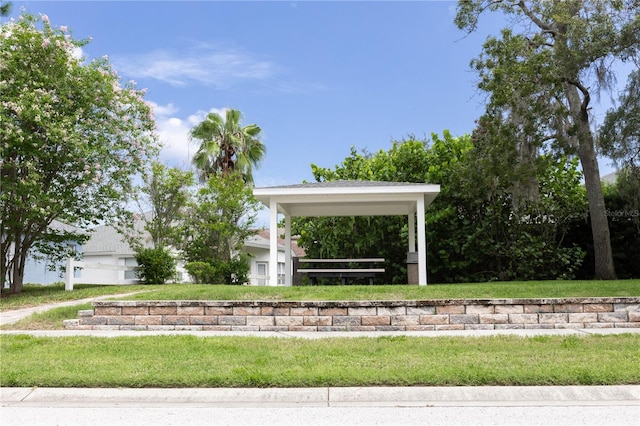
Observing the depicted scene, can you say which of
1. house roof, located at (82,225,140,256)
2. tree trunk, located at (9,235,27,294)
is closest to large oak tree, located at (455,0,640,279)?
tree trunk, located at (9,235,27,294)

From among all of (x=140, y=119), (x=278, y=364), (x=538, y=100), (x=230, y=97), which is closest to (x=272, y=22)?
(x=140, y=119)

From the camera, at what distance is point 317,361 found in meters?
5.64

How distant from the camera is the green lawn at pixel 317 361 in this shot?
16.1 ft

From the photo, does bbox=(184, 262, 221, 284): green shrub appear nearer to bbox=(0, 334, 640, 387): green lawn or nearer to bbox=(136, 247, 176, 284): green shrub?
bbox=(136, 247, 176, 284): green shrub

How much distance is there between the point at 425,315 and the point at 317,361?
3.12 meters

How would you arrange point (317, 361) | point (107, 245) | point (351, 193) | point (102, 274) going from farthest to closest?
point (107, 245), point (102, 274), point (351, 193), point (317, 361)

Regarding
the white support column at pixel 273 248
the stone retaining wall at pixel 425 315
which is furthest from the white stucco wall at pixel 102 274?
the stone retaining wall at pixel 425 315

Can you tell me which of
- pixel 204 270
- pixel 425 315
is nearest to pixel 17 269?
pixel 204 270

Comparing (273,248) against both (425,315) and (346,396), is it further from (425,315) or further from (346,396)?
(346,396)

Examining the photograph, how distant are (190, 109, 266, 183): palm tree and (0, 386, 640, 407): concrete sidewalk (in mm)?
22968

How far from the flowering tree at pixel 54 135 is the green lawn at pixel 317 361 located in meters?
7.77

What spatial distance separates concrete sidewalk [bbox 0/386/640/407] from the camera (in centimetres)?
458

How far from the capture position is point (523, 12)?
53.3 ft
